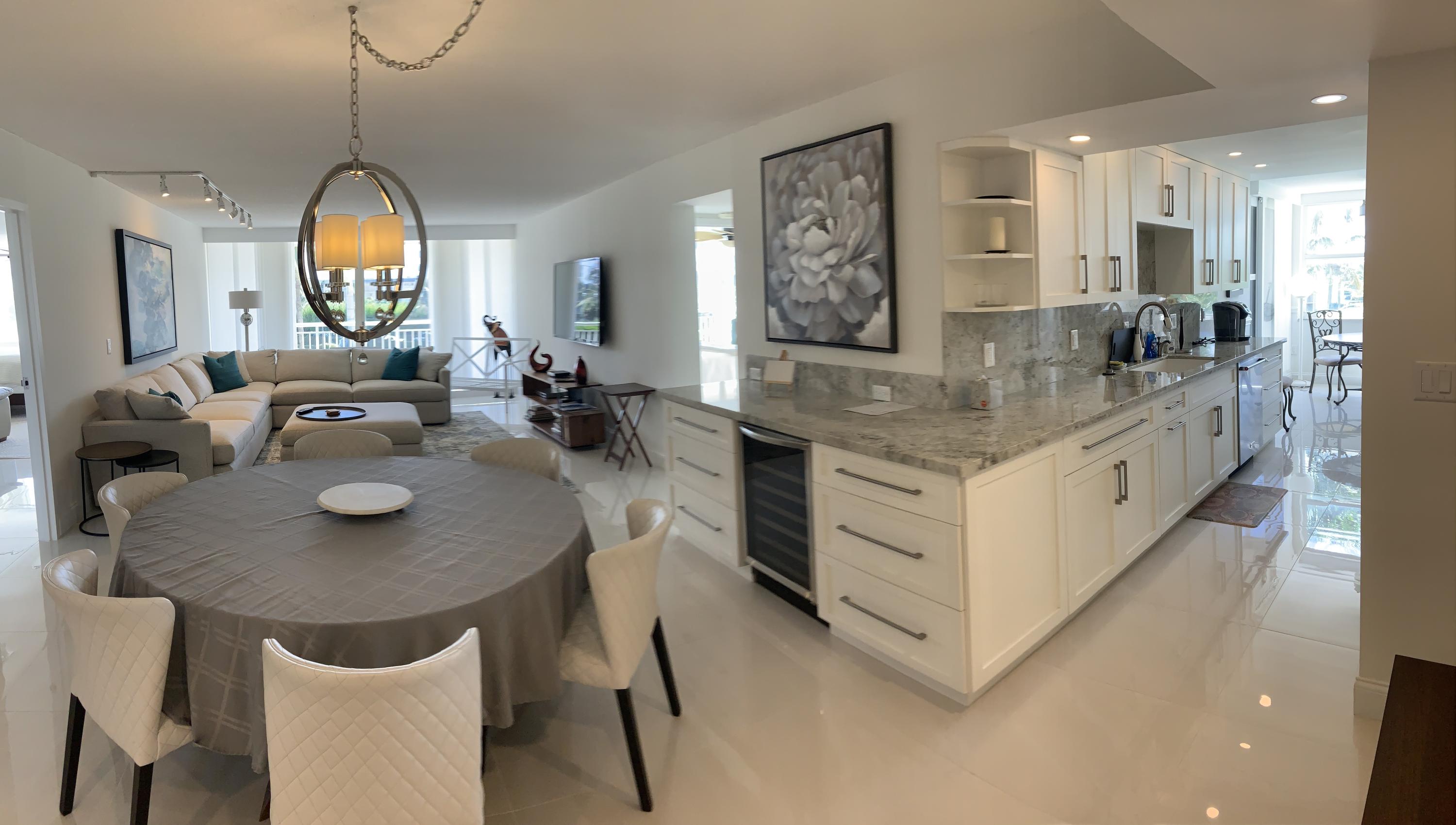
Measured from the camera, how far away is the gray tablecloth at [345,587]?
1.86m

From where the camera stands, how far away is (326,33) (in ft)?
9.14

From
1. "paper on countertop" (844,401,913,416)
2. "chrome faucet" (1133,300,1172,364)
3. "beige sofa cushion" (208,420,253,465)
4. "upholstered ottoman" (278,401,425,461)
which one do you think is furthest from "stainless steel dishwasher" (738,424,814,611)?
"beige sofa cushion" (208,420,253,465)

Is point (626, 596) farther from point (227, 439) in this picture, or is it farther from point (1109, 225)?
A: point (227, 439)

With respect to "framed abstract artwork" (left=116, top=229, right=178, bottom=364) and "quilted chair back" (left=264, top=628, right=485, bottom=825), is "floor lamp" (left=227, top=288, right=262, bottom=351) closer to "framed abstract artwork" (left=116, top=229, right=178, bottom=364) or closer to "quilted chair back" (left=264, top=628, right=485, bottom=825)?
"framed abstract artwork" (left=116, top=229, right=178, bottom=364)

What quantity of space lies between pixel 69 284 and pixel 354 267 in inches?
163

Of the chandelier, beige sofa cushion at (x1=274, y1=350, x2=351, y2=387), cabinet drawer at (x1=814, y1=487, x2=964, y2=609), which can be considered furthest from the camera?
beige sofa cushion at (x1=274, y1=350, x2=351, y2=387)

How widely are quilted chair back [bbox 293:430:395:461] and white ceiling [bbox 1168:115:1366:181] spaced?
423cm

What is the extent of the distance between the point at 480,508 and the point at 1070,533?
2.13 meters

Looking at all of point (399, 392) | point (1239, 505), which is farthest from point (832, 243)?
point (399, 392)

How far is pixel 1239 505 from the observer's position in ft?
15.3

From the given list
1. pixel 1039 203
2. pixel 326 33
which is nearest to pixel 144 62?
pixel 326 33

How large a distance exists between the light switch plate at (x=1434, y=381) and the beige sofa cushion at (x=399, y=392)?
7.89 meters

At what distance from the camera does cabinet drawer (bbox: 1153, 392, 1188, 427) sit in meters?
3.75

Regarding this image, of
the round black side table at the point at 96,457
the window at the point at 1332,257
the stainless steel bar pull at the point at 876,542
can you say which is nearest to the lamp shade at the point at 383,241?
the stainless steel bar pull at the point at 876,542
